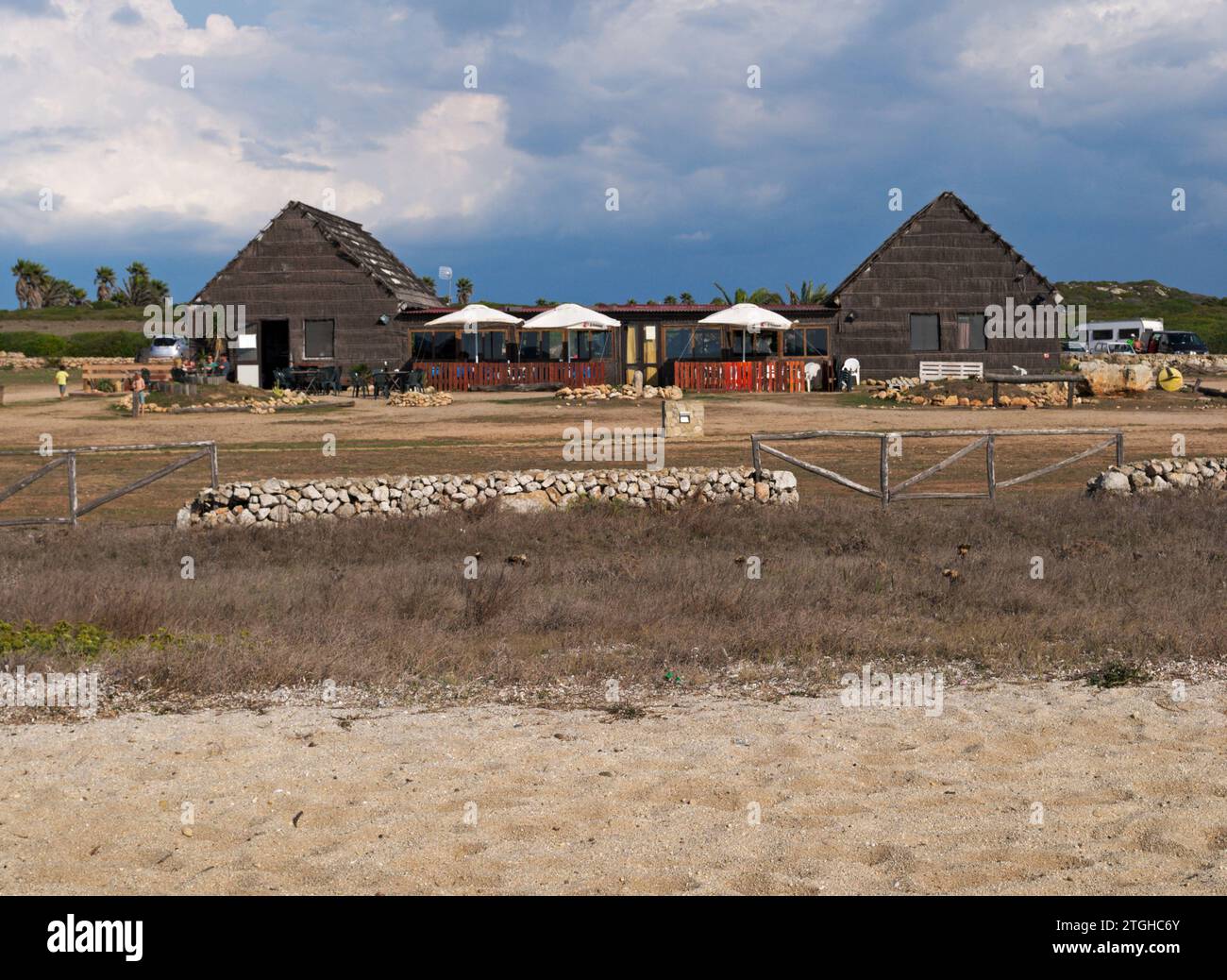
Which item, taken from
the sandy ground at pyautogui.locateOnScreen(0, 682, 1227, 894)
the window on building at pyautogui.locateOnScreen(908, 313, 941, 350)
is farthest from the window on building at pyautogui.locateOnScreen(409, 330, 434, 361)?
the sandy ground at pyautogui.locateOnScreen(0, 682, 1227, 894)

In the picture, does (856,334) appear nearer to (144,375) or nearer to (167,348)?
(144,375)

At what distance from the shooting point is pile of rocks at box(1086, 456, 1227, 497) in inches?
622

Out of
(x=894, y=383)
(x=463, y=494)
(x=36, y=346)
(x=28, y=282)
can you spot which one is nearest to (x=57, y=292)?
(x=28, y=282)

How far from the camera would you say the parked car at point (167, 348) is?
4809 cm

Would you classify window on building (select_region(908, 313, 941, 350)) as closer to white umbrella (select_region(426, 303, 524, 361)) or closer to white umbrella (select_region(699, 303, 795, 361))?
white umbrella (select_region(699, 303, 795, 361))

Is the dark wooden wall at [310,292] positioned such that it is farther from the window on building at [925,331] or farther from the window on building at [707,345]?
the window on building at [925,331]

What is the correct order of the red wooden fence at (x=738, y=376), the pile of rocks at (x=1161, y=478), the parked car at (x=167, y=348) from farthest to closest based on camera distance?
the parked car at (x=167, y=348) → the red wooden fence at (x=738, y=376) → the pile of rocks at (x=1161, y=478)

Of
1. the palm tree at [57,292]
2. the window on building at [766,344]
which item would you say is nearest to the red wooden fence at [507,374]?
the window on building at [766,344]

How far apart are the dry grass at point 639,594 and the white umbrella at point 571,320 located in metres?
22.8

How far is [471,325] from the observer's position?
40031 mm

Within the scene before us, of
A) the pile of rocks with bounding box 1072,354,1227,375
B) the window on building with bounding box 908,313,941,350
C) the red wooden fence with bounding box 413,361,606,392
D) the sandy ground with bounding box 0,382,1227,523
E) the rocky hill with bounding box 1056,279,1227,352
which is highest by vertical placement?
the rocky hill with bounding box 1056,279,1227,352

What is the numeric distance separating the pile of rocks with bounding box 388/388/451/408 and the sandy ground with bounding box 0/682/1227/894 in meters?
25.5
